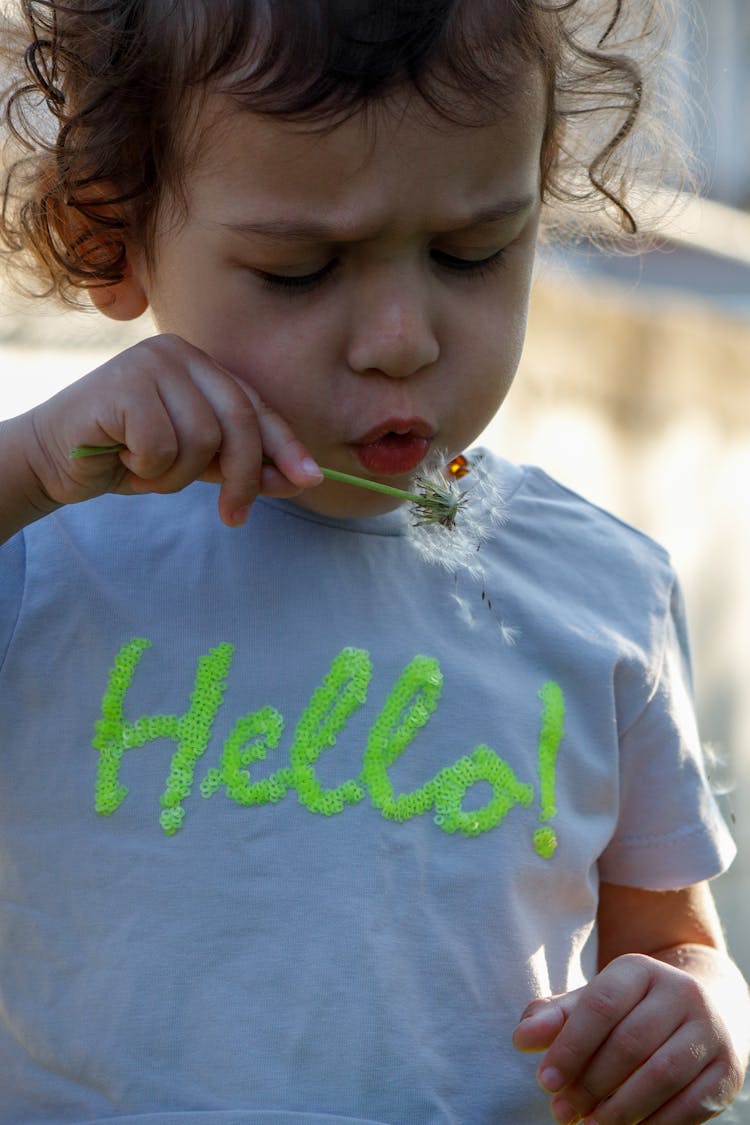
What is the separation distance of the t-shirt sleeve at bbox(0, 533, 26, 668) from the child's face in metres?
0.19

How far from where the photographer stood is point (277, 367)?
0.93 meters

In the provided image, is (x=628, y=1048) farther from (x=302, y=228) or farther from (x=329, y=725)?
(x=302, y=228)

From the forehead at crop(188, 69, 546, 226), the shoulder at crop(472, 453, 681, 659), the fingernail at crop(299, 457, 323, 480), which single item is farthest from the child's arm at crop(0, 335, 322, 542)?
the shoulder at crop(472, 453, 681, 659)

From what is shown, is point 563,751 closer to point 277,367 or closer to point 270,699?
point 270,699

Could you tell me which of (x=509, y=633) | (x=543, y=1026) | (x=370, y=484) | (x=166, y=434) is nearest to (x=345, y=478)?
(x=370, y=484)

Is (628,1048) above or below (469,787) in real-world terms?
below

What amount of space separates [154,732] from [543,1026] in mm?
330

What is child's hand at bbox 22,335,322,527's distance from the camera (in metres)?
0.87

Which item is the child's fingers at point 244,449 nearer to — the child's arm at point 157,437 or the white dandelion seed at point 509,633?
the child's arm at point 157,437

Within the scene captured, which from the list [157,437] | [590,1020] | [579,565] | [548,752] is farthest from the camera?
[579,565]

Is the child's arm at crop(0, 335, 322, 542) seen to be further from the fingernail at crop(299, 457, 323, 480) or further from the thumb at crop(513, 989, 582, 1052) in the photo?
the thumb at crop(513, 989, 582, 1052)

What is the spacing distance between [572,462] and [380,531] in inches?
62.0

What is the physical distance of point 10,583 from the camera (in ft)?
3.28

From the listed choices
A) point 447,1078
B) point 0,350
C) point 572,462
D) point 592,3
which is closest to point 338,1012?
point 447,1078
